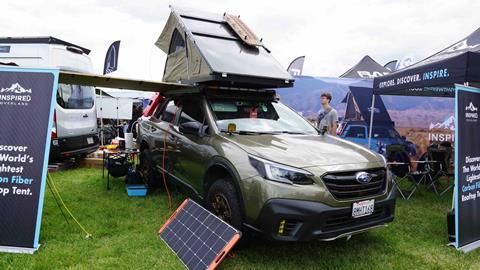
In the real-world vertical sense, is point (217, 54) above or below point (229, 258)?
above

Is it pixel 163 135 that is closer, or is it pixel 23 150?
pixel 23 150

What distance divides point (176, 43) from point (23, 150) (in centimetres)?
429

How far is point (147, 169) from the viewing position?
6508 millimetres

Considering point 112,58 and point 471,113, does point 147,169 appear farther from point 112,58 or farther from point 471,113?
point 112,58

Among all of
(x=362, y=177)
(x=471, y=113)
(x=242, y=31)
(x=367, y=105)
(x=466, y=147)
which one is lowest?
(x=362, y=177)

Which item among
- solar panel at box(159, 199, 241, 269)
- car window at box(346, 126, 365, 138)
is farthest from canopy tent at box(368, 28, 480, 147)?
solar panel at box(159, 199, 241, 269)

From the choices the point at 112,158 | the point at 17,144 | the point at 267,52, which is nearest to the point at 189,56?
the point at 267,52

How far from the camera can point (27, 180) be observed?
12.5ft

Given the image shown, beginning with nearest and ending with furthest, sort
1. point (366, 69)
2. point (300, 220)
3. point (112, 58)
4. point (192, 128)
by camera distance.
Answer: point (300, 220) < point (192, 128) < point (112, 58) < point (366, 69)

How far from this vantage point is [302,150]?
3.75 meters

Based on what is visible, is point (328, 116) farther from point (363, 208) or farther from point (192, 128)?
point (363, 208)

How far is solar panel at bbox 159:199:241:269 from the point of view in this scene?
335 cm

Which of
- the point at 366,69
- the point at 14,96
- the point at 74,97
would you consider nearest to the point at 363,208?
the point at 14,96

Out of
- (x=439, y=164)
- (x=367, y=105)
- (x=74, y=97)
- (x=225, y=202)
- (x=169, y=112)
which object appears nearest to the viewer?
(x=225, y=202)
